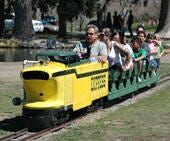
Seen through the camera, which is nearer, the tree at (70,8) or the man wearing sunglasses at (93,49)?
the man wearing sunglasses at (93,49)

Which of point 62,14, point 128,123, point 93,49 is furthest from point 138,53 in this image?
point 62,14

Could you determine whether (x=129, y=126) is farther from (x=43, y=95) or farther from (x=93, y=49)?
(x=93, y=49)

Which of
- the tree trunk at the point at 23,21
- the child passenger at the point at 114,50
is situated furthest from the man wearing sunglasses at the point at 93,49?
the tree trunk at the point at 23,21

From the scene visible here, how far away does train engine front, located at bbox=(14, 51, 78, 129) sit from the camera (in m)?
11.5

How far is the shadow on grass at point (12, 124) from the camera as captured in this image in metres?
12.0

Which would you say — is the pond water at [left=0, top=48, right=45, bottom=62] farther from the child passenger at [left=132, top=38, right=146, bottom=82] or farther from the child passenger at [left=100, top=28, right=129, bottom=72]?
the child passenger at [left=100, top=28, right=129, bottom=72]

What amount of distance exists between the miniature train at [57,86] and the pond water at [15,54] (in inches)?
709

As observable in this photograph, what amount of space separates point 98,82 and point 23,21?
29.2m

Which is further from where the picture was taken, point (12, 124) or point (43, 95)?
point (12, 124)

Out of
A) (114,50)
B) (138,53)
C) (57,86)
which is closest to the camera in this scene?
(57,86)

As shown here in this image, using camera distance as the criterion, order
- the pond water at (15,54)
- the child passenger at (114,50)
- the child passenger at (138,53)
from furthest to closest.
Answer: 1. the pond water at (15,54)
2. the child passenger at (138,53)
3. the child passenger at (114,50)

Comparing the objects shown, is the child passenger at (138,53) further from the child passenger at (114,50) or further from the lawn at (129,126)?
the lawn at (129,126)

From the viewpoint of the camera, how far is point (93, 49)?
1384cm

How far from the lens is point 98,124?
40.4ft
